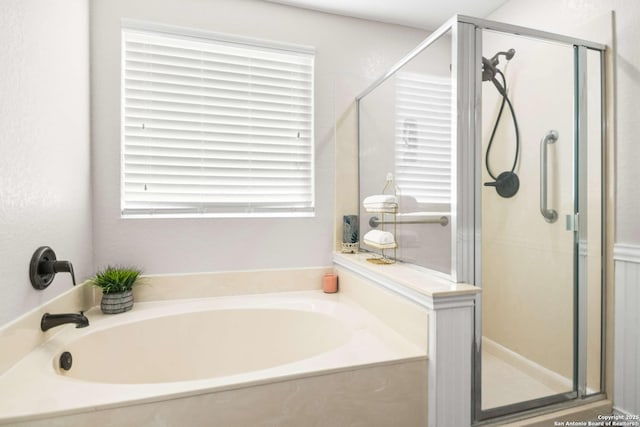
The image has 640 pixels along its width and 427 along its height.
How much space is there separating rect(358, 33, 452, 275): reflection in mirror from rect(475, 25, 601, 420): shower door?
227 mm

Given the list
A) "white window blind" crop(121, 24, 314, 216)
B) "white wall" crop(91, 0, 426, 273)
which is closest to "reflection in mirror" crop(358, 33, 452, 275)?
"white wall" crop(91, 0, 426, 273)

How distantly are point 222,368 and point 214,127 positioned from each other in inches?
53.1

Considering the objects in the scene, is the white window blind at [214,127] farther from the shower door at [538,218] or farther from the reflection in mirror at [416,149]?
the shower door at [538,218]

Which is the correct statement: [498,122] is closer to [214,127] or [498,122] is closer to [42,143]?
[214,127]

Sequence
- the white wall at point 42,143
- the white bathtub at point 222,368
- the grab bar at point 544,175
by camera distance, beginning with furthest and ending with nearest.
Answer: the grab bar at point 544,175 → the white wall at point 42,143 → the white bathtub at point 222,368

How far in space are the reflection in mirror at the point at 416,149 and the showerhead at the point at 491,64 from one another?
0.15m

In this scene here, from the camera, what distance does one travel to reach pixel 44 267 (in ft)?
4.29

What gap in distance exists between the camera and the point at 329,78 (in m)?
2.20

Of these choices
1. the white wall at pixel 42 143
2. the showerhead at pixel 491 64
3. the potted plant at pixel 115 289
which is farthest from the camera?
the potted plant at pixel 115 289

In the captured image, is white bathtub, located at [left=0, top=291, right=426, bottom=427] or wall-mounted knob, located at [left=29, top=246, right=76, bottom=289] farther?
wall-mounted knob, located at [left=29, top=246, right=76, bottom=289]

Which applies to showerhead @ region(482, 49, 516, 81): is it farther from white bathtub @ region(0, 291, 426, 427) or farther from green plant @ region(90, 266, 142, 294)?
green plant @ region(90, 266, 142, 294)

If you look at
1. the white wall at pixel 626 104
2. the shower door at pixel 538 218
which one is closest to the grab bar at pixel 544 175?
the shower door at pixel 538 218

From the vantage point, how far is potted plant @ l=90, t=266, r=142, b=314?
1.70 metres

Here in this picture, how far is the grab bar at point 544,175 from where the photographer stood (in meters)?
1.55
